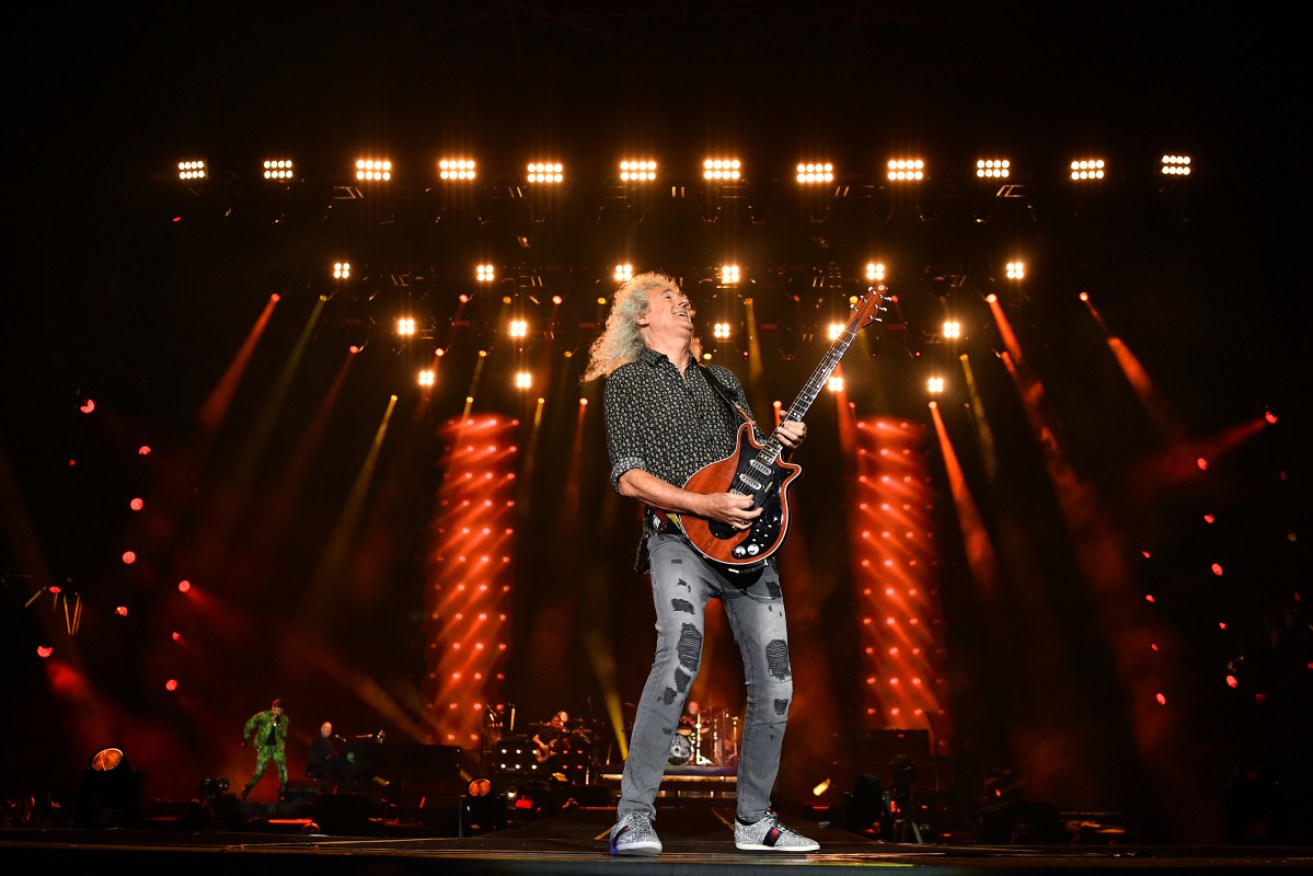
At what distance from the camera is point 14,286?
32.3ft

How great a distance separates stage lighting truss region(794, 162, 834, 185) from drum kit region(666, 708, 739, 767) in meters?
6.76

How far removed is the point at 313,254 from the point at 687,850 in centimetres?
1154

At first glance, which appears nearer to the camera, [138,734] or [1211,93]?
[1211,93]

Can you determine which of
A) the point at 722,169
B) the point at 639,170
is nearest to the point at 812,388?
the point at 722,169

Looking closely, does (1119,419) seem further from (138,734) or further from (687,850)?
(138,734)

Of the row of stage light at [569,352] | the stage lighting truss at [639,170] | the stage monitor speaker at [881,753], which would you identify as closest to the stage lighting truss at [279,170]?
the row of stage light at [569,352]

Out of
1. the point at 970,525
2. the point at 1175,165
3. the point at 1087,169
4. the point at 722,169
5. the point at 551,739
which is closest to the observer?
the point at 1175,165

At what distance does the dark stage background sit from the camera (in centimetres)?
1020

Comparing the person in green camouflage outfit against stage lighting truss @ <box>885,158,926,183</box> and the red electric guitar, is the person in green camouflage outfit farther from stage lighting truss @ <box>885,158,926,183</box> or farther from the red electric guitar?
the red electric guitar

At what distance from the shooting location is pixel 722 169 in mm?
11328

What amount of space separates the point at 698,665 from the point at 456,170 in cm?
964

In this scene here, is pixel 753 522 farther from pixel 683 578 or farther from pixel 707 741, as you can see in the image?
pixel 707 741

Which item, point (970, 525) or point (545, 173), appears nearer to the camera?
point (545, 173)

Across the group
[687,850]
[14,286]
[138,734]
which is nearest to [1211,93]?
[687,850]
